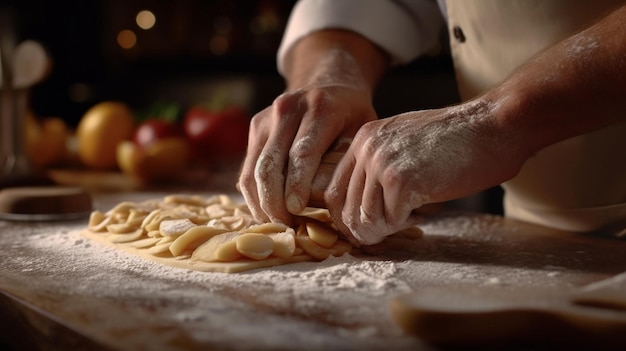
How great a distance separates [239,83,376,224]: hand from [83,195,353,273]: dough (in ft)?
0.12

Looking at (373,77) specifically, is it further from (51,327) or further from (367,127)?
(51,327)

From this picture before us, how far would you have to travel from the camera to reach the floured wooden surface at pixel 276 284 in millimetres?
596

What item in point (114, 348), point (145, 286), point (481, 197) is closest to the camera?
point (114, 348)

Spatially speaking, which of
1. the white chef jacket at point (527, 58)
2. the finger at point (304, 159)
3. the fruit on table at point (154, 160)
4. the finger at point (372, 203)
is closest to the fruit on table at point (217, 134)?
the fruit on table at point (154, 160)

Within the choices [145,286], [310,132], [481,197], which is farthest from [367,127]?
[481,197]

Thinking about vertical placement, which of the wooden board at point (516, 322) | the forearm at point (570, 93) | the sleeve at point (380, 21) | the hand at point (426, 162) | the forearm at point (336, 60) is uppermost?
the sleeve at point (380, 21)

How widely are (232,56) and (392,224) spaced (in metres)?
2.14

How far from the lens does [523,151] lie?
81 cm

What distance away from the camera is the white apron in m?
1.06

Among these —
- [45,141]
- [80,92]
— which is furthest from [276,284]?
[80,92]

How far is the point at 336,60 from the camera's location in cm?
116

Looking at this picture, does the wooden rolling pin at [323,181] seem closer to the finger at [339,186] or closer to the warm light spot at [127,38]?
the finger at [339,186]

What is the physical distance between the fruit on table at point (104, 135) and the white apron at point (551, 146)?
3.41 ft

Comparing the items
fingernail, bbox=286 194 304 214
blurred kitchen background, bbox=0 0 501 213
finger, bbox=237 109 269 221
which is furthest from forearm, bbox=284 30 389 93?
Result: blurred kitchen background, bbox=0 0 501 213
